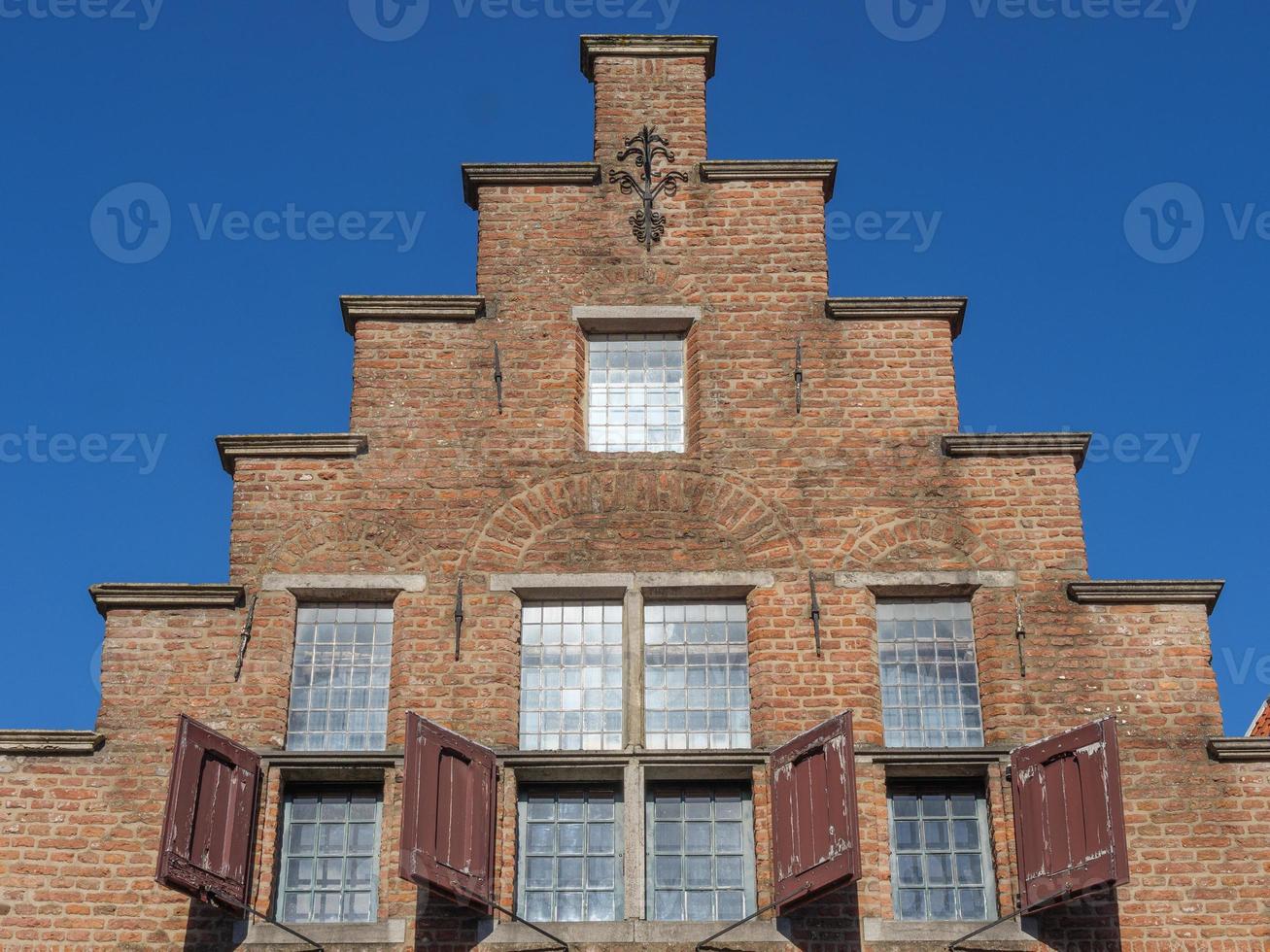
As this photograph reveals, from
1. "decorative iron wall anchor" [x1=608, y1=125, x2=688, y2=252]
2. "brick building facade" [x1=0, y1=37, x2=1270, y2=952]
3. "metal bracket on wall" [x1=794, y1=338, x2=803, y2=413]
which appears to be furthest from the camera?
"decorative iron wall anchor" [x1=608, y1=125, x2=688, y2=252]

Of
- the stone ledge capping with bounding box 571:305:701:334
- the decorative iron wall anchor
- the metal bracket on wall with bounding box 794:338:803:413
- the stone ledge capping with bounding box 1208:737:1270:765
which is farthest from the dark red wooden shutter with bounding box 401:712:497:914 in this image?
the stone ledge capping with bounding box 1208:737:1270:765

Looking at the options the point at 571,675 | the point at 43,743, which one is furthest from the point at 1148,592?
the point at 43,743

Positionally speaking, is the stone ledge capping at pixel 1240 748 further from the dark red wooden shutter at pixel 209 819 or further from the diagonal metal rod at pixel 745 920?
the dark red wooden shutter at pixel 209 819

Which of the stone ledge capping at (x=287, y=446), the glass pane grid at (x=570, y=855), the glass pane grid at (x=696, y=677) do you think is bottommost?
the glass pane grid at (x=570, y=855)

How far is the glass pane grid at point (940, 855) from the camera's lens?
14.5 m

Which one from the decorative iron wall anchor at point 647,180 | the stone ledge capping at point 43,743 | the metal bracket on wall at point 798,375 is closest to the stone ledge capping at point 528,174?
the decorative iron wall anchor at point 647,180

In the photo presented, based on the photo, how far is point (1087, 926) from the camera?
46.3 feet

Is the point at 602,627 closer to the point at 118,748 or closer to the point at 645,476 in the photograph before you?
the point at 645,476

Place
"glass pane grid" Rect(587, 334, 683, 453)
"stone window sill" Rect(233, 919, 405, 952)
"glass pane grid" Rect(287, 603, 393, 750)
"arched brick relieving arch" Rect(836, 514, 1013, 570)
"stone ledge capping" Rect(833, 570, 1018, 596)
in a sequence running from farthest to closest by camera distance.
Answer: "glass pane grid" Rect(587, 334, 683, 453) < "arched brick relieving arch" Rect(836, 514, 1013, 570) < "stone ledge capping" Rect(833, 570, 1018, 596) < "glass pane grid" Rect(287, 603, 393, 750) < "stone window sill" Rect(233, 919, 405, 952)

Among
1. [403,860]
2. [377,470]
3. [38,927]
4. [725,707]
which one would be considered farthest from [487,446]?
[38,927]

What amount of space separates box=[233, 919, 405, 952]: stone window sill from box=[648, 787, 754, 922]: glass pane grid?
1842 millimetres

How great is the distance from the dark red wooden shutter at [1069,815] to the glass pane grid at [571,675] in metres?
3.06

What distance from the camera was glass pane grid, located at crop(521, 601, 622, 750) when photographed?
15242 millimetres

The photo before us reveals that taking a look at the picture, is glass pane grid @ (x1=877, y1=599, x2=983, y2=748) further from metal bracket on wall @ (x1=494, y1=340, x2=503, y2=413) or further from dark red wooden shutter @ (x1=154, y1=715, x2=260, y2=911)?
dark red wooden shutter @ (x1=154, y1=715, x2=260, y2=911)
